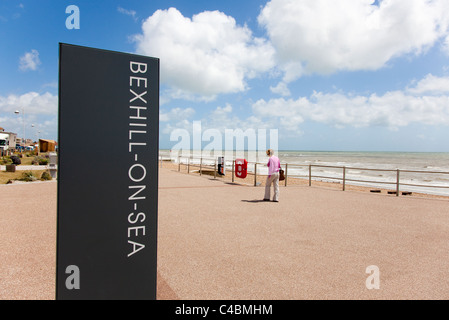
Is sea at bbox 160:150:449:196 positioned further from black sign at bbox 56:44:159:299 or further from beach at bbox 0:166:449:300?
black sign at bbox 56:44:159:299

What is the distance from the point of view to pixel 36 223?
553cm

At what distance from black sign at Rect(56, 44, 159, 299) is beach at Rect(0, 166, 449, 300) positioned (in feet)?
3.24

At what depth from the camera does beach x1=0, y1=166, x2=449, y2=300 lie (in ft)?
9.89

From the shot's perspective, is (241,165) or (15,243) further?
(241,165)

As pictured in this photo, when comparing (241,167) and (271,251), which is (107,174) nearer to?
(271,251)

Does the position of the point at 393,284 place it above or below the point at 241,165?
below

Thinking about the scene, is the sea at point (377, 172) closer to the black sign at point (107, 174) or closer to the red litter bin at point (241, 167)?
the red litter bin at point (241, 167)

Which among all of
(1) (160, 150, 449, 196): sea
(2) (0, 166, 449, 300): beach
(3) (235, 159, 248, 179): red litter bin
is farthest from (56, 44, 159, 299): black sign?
(3) (235, 159, 248, 179): red litter bin

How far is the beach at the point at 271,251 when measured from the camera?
3.02m

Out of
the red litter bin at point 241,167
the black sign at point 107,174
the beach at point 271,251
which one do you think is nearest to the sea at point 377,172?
the red litter bin at point 241,167

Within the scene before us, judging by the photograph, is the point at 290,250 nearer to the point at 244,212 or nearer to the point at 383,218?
the point at 244,212

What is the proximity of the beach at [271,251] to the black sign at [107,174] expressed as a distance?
0.99 metres

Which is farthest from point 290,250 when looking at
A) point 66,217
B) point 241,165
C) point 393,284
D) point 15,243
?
point 241,165
